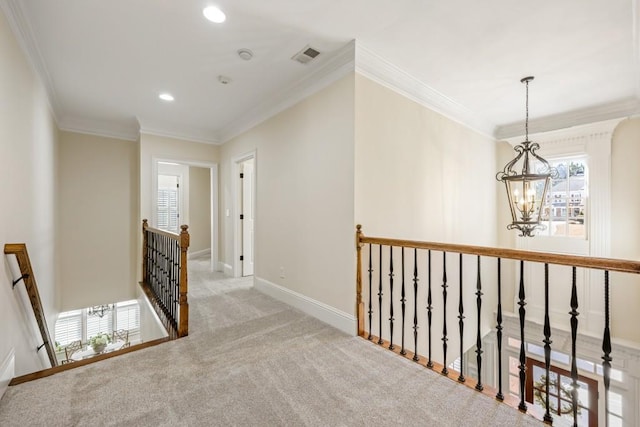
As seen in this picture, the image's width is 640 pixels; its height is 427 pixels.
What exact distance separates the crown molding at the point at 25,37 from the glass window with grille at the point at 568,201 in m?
6.58

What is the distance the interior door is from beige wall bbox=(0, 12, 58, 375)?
8.18ft

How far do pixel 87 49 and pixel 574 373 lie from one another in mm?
4386

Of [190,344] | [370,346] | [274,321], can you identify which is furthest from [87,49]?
[370,346]

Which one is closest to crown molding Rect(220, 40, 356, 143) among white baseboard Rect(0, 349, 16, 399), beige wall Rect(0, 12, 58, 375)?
beige wall Rect(0, 12, 58, 375)

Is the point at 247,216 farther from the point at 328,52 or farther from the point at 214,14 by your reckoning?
the point at 214,14

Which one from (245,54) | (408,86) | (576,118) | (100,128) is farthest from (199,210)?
(576,118)

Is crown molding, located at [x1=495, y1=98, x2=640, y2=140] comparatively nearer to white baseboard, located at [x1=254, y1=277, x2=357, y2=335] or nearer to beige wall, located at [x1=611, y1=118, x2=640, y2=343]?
beige wall, located at [x1=611, y1=118, x2=640, y2=343]

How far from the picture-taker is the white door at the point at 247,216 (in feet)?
16.0

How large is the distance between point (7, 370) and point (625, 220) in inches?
267

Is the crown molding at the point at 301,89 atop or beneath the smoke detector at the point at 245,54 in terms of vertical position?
beneath

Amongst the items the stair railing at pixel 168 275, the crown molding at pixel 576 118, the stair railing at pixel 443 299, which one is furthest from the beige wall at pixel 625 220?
the stair railing at pixel 168 275

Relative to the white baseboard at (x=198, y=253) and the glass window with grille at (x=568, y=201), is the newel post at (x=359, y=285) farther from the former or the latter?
the white baseboard at (x=198, y=253)

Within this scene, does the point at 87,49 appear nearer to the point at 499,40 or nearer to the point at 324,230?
the point at 324,230

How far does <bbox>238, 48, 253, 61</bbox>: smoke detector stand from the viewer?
8.53 feet
